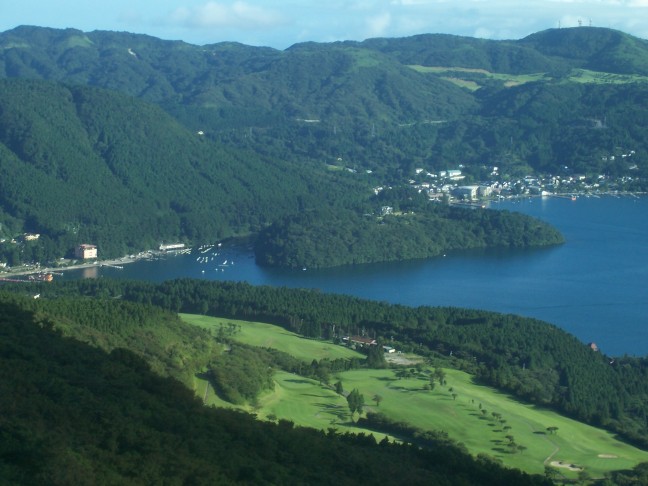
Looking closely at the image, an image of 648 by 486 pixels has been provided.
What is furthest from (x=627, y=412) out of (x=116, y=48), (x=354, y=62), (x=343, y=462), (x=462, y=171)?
(x=116, y=48)

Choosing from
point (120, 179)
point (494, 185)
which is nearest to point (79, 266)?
point (120, 179)

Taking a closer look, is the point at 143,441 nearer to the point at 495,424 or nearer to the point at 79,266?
the point at 495,424

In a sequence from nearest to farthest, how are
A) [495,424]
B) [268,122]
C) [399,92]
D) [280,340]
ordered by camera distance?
1. [495,424]
2. [280,340]
3. [268,122]
4. [399,92]

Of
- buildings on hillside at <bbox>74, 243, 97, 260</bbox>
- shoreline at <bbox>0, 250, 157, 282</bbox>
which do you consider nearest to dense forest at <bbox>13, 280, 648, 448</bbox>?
shoreline at <bbox>0, 250, 157, 282</bbox>

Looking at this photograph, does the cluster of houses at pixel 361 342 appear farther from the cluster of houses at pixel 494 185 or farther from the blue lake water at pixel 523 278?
the cluster of houses at pixel 494 185

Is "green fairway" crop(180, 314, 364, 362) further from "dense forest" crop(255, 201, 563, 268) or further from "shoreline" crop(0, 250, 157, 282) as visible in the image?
"dense forest" crop(255, 201, 563, 268)

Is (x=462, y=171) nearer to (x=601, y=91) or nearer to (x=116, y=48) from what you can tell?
(x=601, y=91)

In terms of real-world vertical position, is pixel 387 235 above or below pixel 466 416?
above
